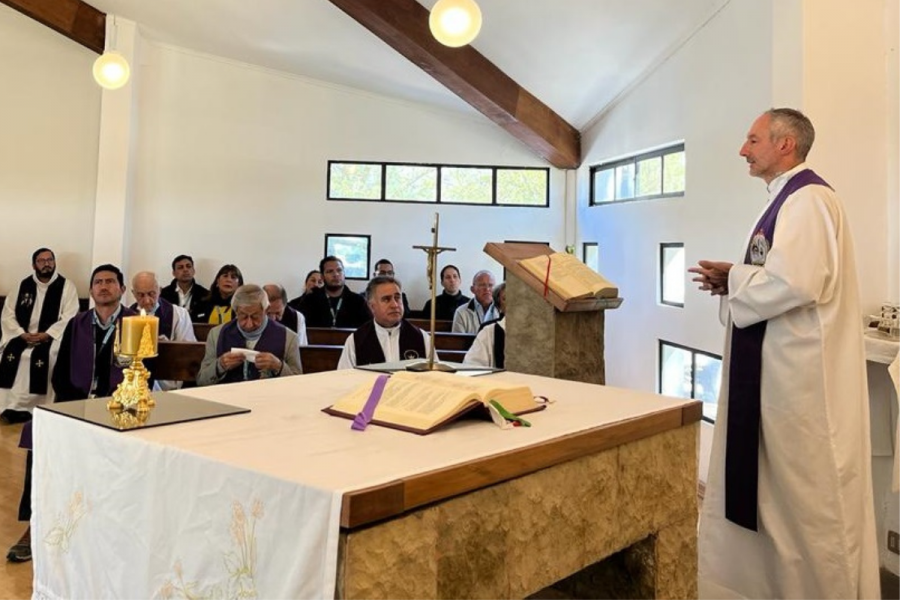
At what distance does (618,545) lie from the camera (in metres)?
1.59

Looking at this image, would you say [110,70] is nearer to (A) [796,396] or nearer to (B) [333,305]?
(B) [333,305]

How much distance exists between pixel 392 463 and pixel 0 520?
10.4 ft

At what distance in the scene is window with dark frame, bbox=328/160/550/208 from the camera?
7.94m

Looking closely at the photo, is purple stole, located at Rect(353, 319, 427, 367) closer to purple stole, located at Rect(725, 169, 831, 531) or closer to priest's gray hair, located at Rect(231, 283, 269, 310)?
priest's gray hair, located at Rect(231, 283, 269, 310)

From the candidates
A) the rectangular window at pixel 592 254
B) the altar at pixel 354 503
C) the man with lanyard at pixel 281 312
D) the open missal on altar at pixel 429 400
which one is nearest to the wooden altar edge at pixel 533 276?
the altar at pixel 354 503

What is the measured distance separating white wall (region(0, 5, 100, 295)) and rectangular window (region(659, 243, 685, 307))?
5899mm

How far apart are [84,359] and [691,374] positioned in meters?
3.83

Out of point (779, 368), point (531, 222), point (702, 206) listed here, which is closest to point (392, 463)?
point (779, 368)

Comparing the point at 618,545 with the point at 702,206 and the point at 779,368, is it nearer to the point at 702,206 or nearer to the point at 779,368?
the point at 779,368

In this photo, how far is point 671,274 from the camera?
5266 mm

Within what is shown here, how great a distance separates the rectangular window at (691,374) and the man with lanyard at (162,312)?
357 centimetres

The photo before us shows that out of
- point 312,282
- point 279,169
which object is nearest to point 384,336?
point 312,282

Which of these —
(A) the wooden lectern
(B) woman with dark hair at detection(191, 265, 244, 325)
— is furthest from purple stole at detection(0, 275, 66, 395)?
(A) the wooden lectern

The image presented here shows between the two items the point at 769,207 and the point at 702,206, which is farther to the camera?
the point at 702,206
